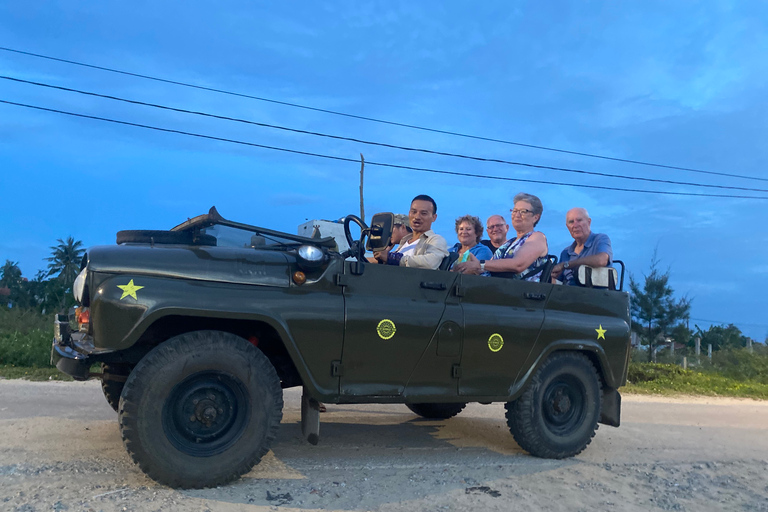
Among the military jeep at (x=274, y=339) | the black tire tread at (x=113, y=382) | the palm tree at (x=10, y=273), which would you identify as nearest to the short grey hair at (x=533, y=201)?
the military jeep at (x=274, y=339)

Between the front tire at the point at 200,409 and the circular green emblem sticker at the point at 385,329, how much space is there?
78 cm

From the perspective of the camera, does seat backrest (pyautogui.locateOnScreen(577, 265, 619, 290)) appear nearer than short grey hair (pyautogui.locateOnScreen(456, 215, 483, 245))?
Yes

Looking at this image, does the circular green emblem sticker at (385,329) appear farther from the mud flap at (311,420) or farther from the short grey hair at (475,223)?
the short grey hair at (475,223)

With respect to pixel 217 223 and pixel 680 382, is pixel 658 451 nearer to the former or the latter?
pixel 217 223

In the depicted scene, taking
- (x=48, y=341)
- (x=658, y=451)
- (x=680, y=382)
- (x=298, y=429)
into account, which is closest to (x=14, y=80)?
(x=48, y=341)

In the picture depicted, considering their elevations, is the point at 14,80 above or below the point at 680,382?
above

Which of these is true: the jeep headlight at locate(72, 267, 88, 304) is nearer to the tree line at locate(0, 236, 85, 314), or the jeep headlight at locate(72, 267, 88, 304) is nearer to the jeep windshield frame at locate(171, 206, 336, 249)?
the jeep windshield frame at locate(171, 206, 336, 249)

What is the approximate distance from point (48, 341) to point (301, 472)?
8395 millimetres

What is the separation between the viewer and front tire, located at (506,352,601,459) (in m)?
4.92

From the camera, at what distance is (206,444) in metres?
3.65

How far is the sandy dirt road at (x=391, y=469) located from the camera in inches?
138

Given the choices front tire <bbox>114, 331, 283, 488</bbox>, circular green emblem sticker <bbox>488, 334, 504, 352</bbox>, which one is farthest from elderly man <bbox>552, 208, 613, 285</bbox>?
front tire <bbox>114, 331, 283, 488</bbox>

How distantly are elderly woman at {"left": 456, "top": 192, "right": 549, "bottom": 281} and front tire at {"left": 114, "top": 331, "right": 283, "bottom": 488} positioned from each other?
1.99m

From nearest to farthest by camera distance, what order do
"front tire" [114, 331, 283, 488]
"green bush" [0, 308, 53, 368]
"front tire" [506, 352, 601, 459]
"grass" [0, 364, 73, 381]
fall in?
1. "front tire" [114, 331, 283, 488]
2. "front tire" [506, 352, 601, 459]
3. "grass" [0, 364, 73, 381]
4. "green bush" [0, 308, 53, 368]
